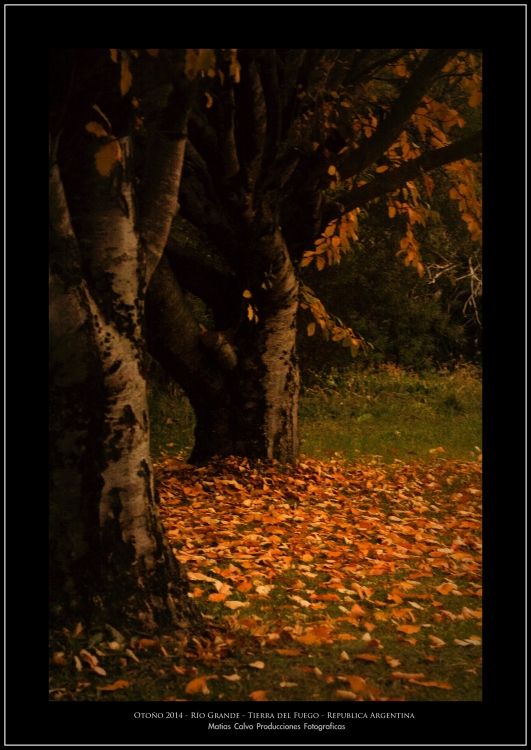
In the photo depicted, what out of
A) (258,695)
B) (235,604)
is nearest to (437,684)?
(258,695)

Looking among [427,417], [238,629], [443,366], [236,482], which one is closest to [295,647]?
[238,629]

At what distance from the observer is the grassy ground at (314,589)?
3406 mm

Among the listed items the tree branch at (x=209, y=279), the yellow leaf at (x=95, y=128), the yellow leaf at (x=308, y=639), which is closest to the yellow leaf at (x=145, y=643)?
the yellow leaf at (x=308, y=639)

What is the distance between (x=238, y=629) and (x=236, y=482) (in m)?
3.66

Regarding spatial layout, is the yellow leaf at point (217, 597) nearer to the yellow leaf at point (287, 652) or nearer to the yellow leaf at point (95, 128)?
the yellow leaf at point (287, 652)

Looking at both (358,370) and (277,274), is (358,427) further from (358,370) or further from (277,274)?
(277,274)

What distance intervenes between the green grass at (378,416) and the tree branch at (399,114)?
4450 mm

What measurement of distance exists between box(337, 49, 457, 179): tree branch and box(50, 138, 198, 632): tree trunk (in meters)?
4.62

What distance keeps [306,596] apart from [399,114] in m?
5.34

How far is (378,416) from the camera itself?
1492 cm

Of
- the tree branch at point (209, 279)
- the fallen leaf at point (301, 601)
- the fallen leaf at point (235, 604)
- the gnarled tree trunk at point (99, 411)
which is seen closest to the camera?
the gnarled tree trunk at point (99, 411)

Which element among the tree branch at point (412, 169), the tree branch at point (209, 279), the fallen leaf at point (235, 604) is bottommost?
the fallen leaf at point (235, 604)

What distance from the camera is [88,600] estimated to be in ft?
11.7

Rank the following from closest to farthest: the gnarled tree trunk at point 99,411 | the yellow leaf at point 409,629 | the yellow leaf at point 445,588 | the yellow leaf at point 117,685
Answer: the yellow leaf at point 117,685 < the gnarled tree trunk at point 99,411 < the yellow leaf at point 409,629 < the yellow leaf at point 445,588
